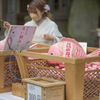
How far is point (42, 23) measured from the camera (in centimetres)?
285

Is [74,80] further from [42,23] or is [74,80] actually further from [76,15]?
[76,15]

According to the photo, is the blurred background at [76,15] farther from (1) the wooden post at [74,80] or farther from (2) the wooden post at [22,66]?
(1) the wooden post at [74,80]

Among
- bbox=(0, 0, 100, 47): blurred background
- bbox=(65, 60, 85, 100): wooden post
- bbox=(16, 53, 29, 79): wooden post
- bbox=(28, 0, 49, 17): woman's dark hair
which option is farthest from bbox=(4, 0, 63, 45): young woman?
bbox=(0, 0, 100, 47): blurred background

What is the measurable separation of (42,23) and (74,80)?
156cm

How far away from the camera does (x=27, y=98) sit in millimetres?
1489

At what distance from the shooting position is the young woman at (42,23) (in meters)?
2.55

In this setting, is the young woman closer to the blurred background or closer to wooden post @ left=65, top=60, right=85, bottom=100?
wooden post @ left=65, top=60, right=85, bottom=100

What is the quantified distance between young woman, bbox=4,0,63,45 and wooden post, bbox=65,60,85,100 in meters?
1.13

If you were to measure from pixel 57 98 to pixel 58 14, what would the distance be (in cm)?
913

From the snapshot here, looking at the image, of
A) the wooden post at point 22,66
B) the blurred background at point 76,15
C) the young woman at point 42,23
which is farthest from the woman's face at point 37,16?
the blurred background at point 76,15

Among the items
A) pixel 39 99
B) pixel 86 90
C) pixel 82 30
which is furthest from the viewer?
pixel 82 30

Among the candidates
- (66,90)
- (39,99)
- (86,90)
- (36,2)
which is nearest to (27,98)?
(39,99)

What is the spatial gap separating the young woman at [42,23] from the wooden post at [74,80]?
113 cm

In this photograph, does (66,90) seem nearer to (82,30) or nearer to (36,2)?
(36,2)
